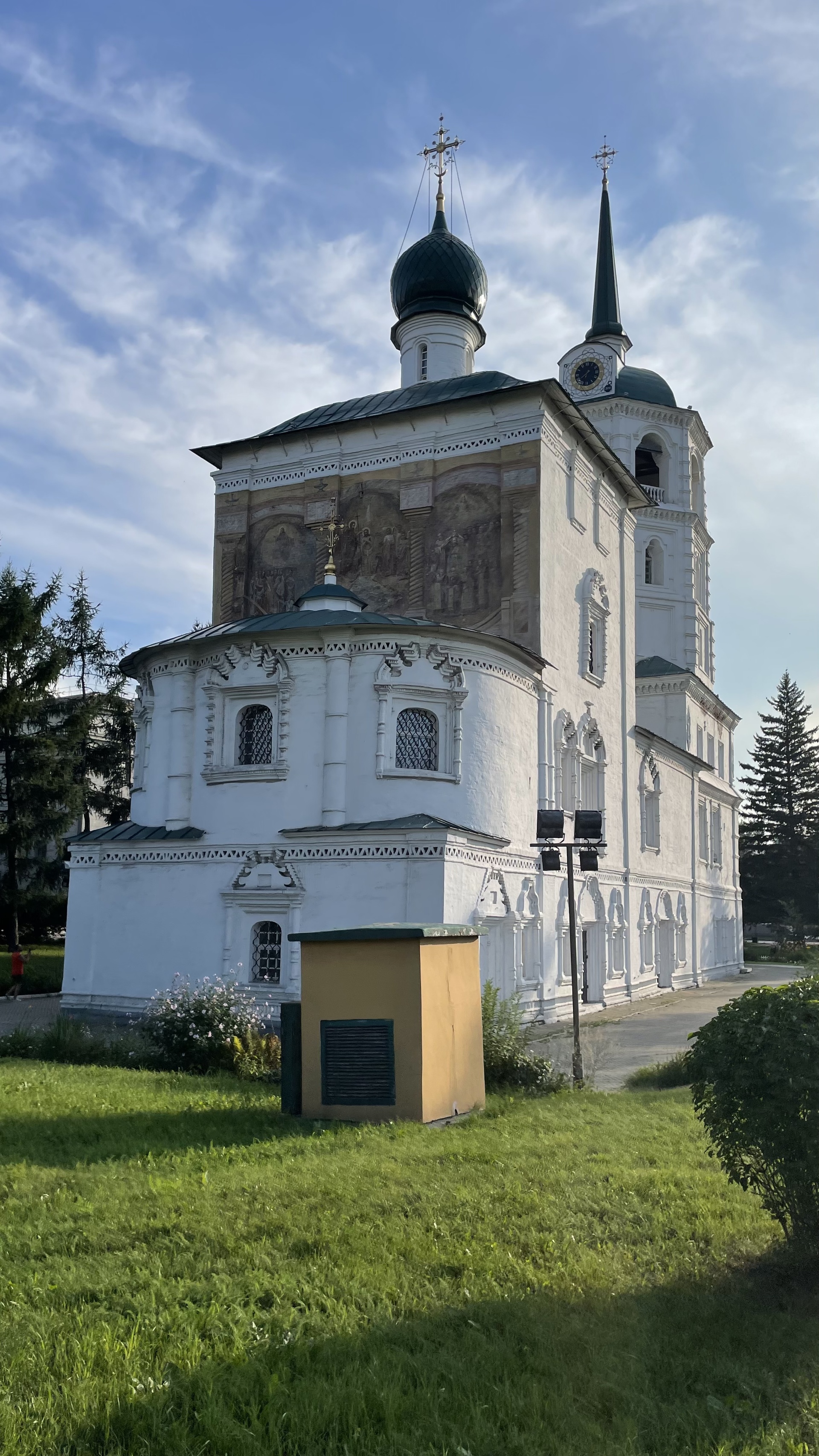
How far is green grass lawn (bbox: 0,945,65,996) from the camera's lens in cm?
2661

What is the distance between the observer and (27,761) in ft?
104

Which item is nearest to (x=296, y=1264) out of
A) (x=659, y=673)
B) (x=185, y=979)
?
(x=185, y=979)

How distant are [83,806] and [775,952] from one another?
3266 cm

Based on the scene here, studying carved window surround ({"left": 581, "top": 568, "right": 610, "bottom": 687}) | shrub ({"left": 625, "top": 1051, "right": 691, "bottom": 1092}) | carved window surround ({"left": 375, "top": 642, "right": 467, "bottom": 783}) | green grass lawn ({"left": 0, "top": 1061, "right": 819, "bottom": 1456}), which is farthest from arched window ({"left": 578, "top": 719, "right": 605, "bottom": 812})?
green grass lawn ({"left": 0, "top": 1061, "right": 819, "bottom": 1456})

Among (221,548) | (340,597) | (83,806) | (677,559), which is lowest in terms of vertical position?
(83,806)

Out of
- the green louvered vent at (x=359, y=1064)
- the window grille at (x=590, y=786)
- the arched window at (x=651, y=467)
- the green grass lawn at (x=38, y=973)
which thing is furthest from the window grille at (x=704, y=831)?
the green louvered vent at (x=359, y=1064)

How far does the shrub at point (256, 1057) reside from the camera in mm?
12359

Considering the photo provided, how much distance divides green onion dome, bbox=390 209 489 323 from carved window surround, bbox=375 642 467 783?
14.4 metres

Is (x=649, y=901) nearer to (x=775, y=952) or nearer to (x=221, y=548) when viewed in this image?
(x=221, y=548)

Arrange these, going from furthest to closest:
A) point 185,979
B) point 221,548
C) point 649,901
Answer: point 649,901 → point 221,548 → point 185,979

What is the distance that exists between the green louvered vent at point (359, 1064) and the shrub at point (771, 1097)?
11.7 ft

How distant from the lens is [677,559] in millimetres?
40656

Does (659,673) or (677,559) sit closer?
(659,673)

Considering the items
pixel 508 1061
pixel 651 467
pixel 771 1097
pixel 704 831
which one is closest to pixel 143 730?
pixel 508 1061
